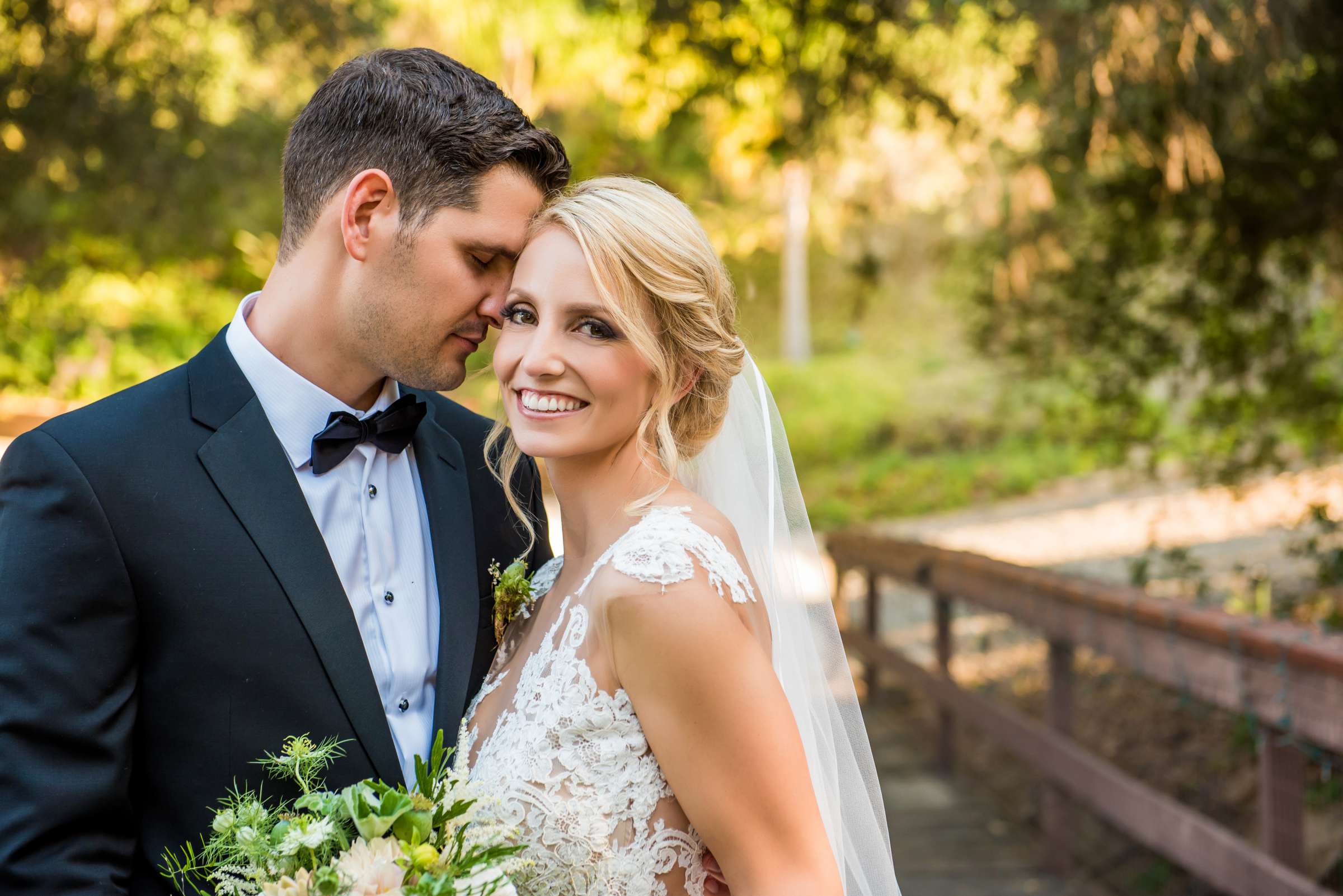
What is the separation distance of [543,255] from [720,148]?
30.9 feet

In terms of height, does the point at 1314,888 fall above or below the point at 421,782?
below

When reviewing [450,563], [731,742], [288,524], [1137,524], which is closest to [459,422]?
[450,563]

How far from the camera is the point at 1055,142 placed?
19.0 feet

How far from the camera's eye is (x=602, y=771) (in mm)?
1937

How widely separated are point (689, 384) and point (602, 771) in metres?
0.76

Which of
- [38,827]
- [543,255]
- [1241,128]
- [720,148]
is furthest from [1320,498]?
[720,148]

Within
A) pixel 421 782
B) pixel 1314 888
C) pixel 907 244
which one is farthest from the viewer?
pixel 907 244

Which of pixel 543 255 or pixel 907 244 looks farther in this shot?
pixel 907 244

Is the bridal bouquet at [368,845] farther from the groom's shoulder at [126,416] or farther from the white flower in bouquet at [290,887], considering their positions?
the groom's shoulder at [126,416]

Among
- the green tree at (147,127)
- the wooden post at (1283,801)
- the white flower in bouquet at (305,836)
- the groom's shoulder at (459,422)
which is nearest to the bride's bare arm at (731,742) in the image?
the white flower in bouquet at (305,836)

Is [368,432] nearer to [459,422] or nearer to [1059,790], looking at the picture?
[459,422]

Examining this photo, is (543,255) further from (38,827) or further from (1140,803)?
(1140,803)

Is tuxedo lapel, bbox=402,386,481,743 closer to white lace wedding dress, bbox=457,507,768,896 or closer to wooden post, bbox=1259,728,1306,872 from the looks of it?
white lace wedding dress, bbox=457,507,768,896

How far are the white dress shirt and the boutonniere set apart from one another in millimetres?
151
